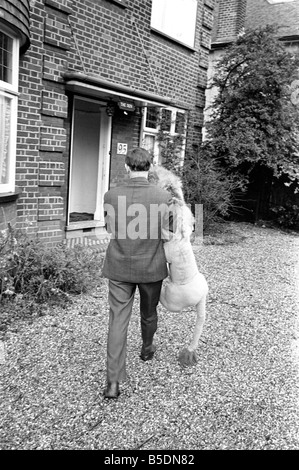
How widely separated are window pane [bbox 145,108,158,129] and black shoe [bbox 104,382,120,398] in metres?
7.89

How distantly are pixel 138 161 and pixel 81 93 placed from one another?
5.48 meters

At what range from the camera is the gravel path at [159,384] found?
9.31 ft

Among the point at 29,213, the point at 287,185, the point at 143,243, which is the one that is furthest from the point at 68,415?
the point at 287,185

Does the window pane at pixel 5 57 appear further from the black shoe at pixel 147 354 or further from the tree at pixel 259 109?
the tree at pixel 259 109

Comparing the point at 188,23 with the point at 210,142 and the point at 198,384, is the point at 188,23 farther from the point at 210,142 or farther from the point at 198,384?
the point at 198,384

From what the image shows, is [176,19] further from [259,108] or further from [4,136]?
[4,136]

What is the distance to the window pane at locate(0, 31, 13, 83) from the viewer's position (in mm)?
5785

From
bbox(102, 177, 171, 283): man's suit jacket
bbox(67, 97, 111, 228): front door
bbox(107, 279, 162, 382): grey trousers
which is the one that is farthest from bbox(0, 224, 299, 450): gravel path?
bbox(67, 97, 111, 228): front door

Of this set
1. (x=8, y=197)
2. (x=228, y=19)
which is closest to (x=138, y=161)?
(x=8, y=197)

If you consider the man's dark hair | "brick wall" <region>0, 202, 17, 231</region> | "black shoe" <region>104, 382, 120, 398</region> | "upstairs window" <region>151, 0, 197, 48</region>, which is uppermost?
"upstairs window" <region>151, 0, 197, 48</region>

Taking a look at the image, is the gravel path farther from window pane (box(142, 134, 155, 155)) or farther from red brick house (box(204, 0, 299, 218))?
red brick house (box(204, 0, 299, 218))

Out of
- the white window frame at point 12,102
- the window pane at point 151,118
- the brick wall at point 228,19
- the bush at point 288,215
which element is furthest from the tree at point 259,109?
the white window frame at point 12,102

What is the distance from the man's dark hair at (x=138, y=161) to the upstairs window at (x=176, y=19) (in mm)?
7788
